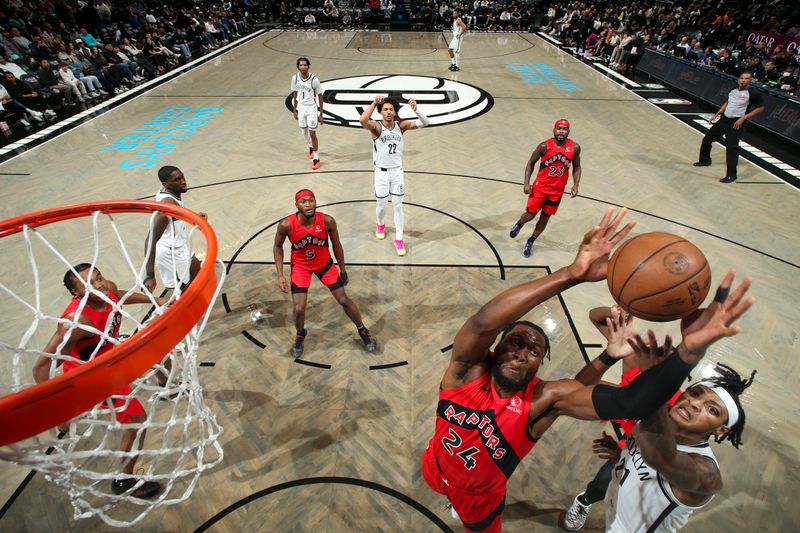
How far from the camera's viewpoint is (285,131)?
961 cm

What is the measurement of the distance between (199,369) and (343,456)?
1.66 meters

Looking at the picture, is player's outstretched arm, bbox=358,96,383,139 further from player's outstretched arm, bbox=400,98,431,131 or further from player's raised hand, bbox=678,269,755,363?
player's raised hand, bbox=678,269,755,363

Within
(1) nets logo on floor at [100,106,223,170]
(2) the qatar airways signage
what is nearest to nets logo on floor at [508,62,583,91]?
(2) the qatar airways signage

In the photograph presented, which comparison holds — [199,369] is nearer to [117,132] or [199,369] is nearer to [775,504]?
[775,504]

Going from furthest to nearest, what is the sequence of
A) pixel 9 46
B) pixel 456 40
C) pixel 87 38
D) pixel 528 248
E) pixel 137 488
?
pixel 87 38, pixel 456 40, pixel 9 46, pixel 528 248, pixel 137 488

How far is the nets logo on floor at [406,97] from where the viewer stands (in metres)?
10.5

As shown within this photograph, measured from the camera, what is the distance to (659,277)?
1.92m

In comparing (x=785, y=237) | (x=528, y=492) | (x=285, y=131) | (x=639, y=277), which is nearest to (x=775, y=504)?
(x=528, y=492)

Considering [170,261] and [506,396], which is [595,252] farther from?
[170,261]

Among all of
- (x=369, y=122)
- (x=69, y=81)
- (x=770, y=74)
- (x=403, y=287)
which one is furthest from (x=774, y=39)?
(x=69, y=81)

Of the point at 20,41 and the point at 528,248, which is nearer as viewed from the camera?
the point at 528,248

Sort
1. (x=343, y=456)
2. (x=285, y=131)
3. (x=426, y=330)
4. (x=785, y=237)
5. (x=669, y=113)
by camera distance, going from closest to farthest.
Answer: (x=343, y=456), (x=426, y=330), (x=785, y=237), (x=285, y=131), (x=669, y=113)

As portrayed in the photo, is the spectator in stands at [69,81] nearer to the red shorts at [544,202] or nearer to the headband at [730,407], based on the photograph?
the red shorts at [544,202]

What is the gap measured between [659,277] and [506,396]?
87 centimetres
